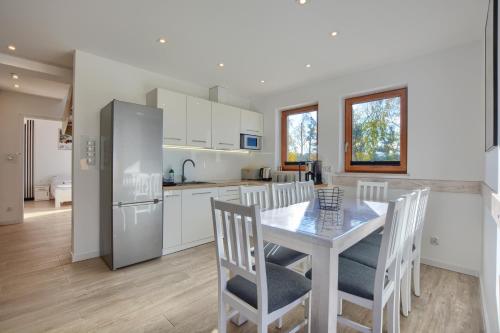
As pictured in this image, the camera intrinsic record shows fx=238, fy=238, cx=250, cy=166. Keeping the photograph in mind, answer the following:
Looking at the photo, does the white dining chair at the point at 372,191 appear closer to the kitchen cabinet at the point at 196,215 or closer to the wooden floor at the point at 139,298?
the wooden floor at the point at 139,298

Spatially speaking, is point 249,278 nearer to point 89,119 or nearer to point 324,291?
point 324,291

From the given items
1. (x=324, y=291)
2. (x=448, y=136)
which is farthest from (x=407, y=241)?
(x=448, y=136)

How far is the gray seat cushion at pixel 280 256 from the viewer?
175cm

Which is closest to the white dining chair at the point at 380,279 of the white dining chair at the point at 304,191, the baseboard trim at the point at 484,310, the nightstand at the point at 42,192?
the baseboard trim at the point at 484,310

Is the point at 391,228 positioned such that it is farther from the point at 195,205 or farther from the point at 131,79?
the point at 131,79

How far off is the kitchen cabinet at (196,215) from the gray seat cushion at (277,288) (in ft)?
5.95

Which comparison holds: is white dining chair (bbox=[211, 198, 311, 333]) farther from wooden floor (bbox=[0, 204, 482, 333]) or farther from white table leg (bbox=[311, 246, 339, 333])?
wooden floor (bbox=[0, 204, 482, 333])

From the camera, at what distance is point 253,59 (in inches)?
117

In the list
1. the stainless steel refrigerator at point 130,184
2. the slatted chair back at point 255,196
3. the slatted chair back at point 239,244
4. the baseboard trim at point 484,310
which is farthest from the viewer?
the stainless steel refrigerator at point 130,184

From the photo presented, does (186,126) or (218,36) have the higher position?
(218,36)

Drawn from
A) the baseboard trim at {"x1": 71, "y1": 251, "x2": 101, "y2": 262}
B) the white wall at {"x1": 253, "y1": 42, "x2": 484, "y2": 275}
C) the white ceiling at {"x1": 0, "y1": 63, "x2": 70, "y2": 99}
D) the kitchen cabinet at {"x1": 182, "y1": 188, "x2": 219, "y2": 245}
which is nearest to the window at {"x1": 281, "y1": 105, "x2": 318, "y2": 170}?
the white wall at {"x1": 253, "y1": 42, "x2": 484, "y2": 275}

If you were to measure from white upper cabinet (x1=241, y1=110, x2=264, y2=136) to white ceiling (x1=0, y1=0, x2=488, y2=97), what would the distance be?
3.53 ft

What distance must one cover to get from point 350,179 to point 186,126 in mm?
2461

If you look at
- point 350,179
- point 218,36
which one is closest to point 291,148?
point 350,179
